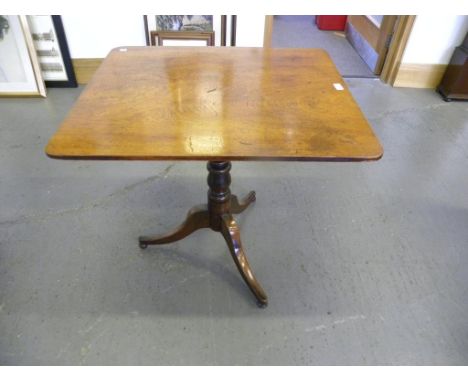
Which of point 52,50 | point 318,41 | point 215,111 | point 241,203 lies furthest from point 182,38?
point 318,41

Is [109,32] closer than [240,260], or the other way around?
[240,260]

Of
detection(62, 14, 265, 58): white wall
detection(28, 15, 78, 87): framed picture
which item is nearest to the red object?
detection(62, 14, 265, 58): white wall

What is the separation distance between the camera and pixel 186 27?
234 cm

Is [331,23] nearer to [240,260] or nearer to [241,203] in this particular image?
[241,203]

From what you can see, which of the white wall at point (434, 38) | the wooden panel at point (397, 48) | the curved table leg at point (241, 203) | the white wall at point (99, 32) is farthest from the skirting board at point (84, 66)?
the white wall at point (434, 38)

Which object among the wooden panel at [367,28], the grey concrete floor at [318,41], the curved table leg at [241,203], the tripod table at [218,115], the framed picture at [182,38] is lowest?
the curved table leg at [241,203]

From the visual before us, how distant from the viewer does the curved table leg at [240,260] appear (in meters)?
1.27

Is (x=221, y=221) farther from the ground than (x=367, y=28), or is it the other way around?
(x=367, y=28)

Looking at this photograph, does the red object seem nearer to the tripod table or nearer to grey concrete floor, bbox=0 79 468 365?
grey concrete floor, bbox=0 79 468 365

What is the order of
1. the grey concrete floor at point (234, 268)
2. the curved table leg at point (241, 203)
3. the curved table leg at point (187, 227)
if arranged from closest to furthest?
the grey concrete floor at point (234, 268) → the curved table leg at point (187, 227) → the curved table leg at point (241, 203)

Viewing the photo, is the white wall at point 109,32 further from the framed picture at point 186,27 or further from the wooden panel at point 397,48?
the wooden panel at point 397,48

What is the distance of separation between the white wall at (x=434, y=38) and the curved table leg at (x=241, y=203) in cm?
193

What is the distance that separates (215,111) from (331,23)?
11.4 ft

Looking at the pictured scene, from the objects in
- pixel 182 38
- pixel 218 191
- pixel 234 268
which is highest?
pixel 182 38
